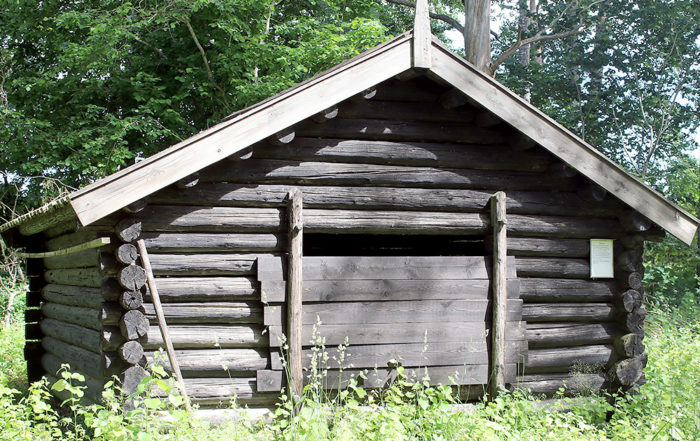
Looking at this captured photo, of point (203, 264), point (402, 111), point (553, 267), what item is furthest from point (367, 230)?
point (553, 267)

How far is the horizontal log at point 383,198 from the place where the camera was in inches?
242

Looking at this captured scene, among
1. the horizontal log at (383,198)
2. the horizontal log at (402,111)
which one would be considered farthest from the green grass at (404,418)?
the horizontal log at (402,111)

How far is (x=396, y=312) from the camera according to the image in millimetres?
6633

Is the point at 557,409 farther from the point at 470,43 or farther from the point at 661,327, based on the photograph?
the point at 470,43

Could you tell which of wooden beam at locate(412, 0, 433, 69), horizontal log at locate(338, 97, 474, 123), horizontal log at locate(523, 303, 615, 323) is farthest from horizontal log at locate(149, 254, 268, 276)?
horizontal log at locate(523, 303, 615, 323)

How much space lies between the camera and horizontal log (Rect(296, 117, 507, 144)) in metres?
6.57

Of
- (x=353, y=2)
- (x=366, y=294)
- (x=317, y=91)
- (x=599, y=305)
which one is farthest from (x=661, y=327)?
(x=353, y=2)

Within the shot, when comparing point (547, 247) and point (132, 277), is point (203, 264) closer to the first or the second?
point (132, 277)

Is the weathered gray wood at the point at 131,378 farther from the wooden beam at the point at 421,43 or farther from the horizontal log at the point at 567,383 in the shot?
the horizontal log at the point at 567,383

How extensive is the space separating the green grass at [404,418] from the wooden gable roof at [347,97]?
1631mm

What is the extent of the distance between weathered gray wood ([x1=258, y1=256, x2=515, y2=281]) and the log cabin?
15mm

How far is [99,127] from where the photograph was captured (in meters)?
15.9

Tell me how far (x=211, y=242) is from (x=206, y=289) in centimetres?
45

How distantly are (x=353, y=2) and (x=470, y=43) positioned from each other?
239 inches
